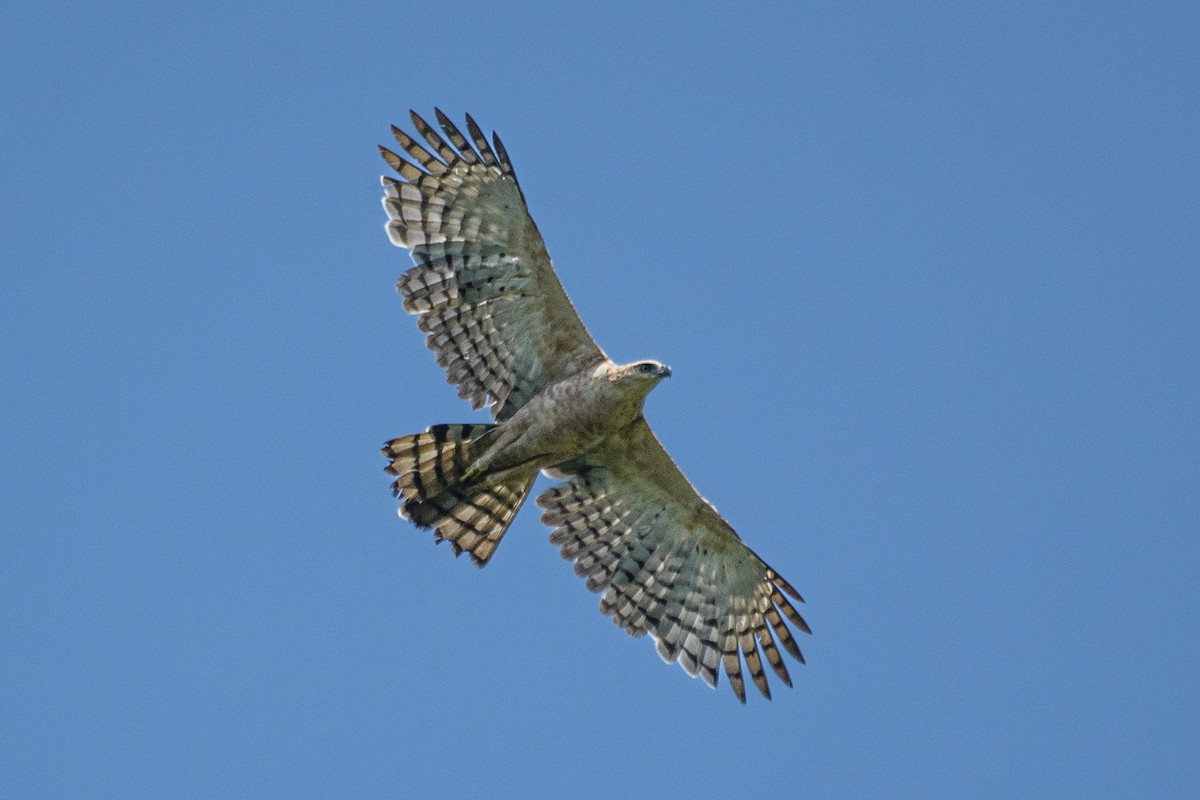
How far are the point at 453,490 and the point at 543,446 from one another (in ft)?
2.49

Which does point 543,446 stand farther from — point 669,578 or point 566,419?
point 669,578

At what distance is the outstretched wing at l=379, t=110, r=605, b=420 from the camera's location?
467 inches

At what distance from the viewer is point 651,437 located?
1241cm

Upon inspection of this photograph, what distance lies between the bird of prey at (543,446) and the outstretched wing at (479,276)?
0.03 feet

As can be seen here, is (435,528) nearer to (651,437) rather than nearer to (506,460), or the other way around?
(506,460)

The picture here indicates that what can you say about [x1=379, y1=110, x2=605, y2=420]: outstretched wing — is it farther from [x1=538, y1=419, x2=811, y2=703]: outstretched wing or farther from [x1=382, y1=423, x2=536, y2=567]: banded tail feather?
[x1=538, y1=419, x2=811, y2=703]: outstretched wing

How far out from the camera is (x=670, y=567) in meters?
12.9

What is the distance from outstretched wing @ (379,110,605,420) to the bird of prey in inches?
0.4

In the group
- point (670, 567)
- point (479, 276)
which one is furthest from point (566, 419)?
point (670, 567)

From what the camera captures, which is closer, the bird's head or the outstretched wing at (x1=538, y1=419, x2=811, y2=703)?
the bird's head

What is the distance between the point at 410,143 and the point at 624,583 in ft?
12.4

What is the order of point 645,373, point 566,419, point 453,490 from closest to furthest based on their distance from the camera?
point 645,373 < point 566,419 < point 453,490

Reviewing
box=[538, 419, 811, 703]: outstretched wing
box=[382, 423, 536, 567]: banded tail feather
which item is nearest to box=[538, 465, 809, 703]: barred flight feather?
box=[538, 419, 811, 703]: outstretched wing

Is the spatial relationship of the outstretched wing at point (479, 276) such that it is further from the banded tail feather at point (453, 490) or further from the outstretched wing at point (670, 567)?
the outstretched wing at point (670, 567)
